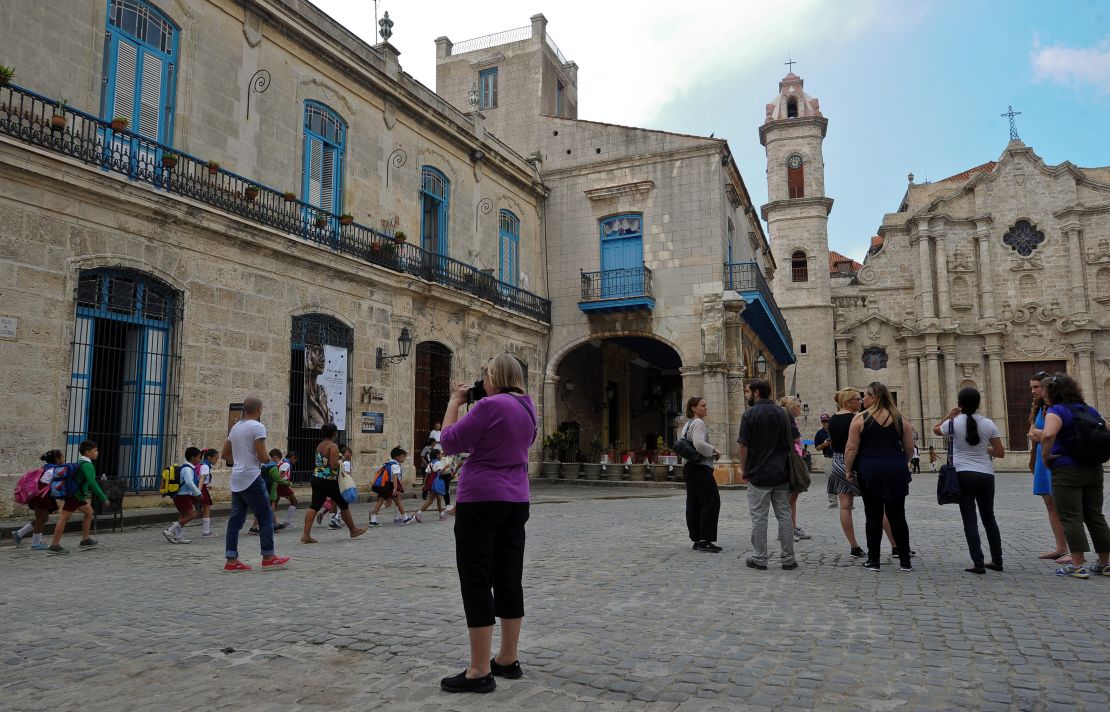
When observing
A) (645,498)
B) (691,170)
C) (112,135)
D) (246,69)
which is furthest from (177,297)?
(691,170)

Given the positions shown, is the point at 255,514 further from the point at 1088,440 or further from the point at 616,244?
the point at 616,244

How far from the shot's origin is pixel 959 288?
130 feet

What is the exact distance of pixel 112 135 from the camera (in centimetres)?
1077

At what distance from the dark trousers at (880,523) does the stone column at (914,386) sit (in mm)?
35583

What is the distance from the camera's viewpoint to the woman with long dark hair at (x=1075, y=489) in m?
5.88

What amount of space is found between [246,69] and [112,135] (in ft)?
10.9

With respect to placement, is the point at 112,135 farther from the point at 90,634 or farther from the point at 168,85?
the point at 90,634

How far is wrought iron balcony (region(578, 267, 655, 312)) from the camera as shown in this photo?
20922 mm

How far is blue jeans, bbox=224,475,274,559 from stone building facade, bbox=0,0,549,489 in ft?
14.7

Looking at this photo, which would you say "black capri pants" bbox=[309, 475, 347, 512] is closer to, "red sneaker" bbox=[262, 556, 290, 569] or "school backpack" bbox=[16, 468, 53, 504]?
"red sneaker" bbox=[262, 556, 290, 569]

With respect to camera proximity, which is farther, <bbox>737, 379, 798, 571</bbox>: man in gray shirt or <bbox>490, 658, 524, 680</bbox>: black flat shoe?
<bbox>737, 379, 798, 571</bbox>: man in gray shirt

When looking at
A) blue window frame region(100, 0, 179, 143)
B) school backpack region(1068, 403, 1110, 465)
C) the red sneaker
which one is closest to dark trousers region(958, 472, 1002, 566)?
school backpack region(1068, 403, 1110, 465)

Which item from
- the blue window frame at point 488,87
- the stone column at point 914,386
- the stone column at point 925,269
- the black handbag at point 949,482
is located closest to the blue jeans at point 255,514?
the black handbag at point 949,482

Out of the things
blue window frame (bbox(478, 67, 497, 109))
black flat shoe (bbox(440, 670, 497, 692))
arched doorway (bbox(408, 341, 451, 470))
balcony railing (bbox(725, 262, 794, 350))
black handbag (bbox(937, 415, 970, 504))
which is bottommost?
black flat shoe (bbox(440, 670, 497, 692))
